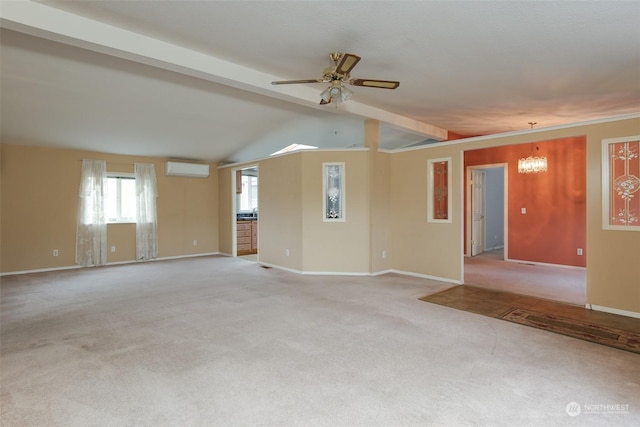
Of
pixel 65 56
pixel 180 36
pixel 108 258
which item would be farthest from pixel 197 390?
pixel 108 258

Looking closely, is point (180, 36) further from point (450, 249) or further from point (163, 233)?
point (163, 233)

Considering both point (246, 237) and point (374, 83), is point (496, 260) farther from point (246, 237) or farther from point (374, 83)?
point (246, 237)

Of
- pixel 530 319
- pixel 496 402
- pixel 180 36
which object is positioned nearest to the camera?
pixel 496 402

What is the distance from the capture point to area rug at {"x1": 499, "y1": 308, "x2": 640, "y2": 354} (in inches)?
113

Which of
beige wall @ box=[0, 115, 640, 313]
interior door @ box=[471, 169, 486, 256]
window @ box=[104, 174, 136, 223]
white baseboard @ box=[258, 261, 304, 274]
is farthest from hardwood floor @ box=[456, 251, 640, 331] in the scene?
window @ box=[104, 174, 136, 223]

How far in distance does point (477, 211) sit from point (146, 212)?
25.1ft

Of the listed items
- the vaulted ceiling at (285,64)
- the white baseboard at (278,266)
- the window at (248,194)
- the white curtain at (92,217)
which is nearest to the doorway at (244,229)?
the window at (248,194)

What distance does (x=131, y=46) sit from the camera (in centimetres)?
320

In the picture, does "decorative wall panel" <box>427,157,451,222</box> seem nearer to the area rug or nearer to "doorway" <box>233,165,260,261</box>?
the area rug

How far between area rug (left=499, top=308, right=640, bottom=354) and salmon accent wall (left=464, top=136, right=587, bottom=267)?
11.6 ft

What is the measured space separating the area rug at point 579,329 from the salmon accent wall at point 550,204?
354 centimetres

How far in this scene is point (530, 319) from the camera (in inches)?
137

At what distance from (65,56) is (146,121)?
1857 mm

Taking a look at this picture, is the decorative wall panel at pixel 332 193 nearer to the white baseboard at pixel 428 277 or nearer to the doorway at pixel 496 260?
the white baseboard at pixel 428 277
